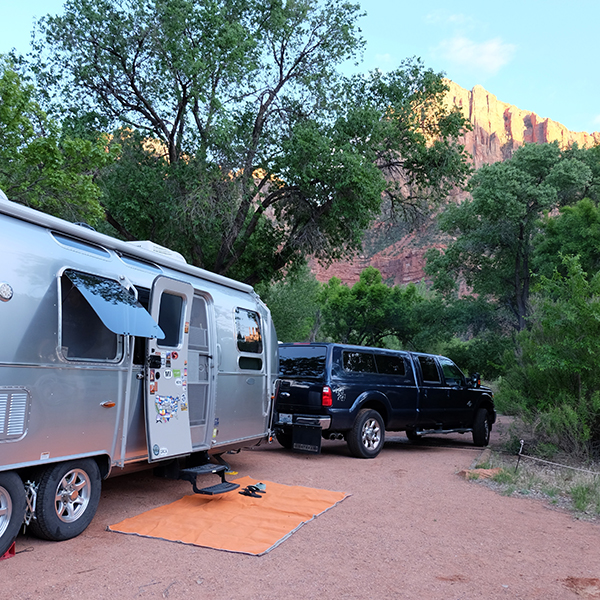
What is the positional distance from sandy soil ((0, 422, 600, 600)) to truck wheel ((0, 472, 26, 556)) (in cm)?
18

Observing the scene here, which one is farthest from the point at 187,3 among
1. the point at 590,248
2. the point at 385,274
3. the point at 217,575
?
the point at 385,274

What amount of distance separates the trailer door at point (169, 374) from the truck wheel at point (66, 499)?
70cm

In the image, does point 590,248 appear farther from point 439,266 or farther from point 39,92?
point 39,92

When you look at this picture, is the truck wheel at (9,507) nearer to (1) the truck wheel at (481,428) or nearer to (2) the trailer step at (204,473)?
(2) the trailer step at (204,473)

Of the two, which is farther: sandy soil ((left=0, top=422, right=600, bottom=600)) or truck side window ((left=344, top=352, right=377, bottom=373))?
truck side window ((left=344, top=352, right=377, bottom=373))

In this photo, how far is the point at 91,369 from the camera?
5215 millimetres

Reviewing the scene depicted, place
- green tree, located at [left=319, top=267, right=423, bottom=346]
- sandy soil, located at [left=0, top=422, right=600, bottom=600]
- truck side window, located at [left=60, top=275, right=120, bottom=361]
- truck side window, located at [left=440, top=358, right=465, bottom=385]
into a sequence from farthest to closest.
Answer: green tree, located at [left=319, top=267, right=423, bottom=346] < truck side window, located at [left=440, top=358, right=465, bottom=385] < truck side window, located at [left=60, top=275, right=120, bottom=361] < sandy soil, located at [left=0, top=422, right=600, bottom=600]

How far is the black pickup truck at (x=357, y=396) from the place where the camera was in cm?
954

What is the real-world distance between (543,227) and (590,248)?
3888 mm

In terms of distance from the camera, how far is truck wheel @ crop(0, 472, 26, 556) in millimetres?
4430

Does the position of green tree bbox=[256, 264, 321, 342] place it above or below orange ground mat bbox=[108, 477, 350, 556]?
above

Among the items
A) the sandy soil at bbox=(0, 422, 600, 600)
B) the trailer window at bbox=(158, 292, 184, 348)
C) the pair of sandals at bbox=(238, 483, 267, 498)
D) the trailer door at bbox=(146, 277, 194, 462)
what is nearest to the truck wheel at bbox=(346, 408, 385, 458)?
the sandy soil at bbox=(0, 422, 600, 600)

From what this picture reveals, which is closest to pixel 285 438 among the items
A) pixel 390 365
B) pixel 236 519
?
pixel 390 365

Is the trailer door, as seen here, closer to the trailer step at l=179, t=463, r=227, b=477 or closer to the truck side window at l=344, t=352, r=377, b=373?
the trailer step at l=179, t=463, r=227, b=477
